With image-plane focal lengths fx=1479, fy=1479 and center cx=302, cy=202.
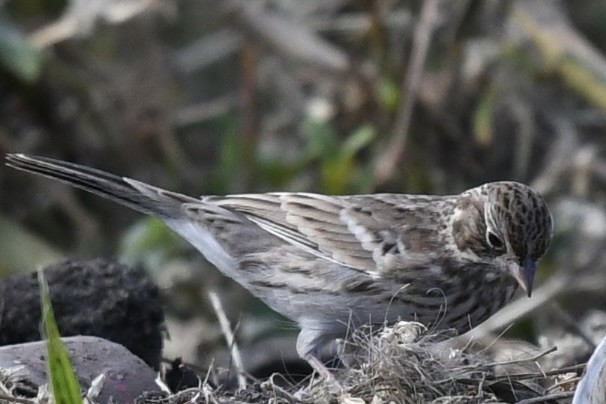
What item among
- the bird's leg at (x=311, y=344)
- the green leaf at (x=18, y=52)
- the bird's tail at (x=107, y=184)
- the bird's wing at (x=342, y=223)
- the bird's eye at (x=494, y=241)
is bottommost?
the bird's leg at (x=311, y=344)

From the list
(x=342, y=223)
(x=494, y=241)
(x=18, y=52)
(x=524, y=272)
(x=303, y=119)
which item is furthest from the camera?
(x=303, y=119)

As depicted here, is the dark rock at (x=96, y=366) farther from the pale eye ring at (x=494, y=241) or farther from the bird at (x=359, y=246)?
the pale eye ring at (x=494, y=241)

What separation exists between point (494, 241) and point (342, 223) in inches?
27.5

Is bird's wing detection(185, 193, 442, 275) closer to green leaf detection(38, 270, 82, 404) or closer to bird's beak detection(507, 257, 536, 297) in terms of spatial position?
bird's beak detection(507, 257, 536, 297)

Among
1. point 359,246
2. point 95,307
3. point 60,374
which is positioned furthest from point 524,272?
point 60,374

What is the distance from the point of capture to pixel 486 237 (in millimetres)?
5535

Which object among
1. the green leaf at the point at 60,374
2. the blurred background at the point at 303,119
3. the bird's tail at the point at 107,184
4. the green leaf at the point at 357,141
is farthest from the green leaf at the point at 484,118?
the green leaf at the point at 60,374

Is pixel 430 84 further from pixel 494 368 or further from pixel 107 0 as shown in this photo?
pixel 494 368

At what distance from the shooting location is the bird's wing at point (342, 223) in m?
5.65

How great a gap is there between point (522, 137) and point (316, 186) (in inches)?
46.3

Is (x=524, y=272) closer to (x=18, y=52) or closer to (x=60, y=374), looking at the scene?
(x=60, y=374)

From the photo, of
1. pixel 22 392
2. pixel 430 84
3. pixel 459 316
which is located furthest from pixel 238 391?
pixel 430 84

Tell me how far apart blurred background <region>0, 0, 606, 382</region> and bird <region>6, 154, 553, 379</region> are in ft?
4.86

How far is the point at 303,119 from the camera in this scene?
855 centimetres
